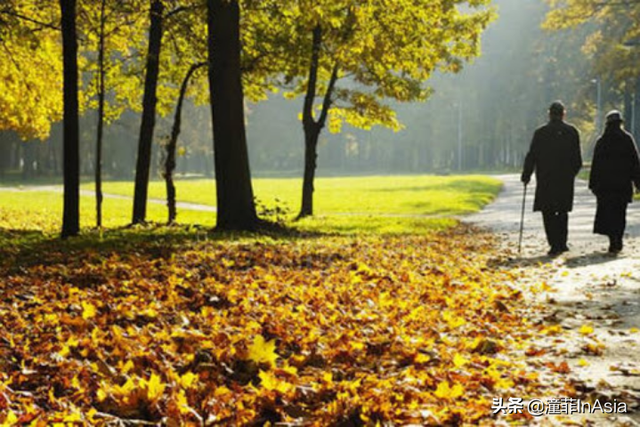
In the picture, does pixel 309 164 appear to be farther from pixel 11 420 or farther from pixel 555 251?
pixel 11 420

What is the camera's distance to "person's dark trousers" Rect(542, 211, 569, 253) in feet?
40.0

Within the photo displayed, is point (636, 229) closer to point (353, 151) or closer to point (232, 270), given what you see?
point (232, 270)

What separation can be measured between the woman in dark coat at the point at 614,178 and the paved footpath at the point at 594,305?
46cm

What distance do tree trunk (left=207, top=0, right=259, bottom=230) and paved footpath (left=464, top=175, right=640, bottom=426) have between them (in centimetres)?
511

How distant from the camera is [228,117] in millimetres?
13898

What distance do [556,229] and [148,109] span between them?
9893 millimetres

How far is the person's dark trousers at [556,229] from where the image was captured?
→ 1219 centimetres

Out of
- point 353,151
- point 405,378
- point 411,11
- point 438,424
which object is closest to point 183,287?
point 405,378

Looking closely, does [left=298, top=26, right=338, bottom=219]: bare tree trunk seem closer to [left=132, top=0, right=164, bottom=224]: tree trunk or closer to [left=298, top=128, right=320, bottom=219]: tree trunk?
[left=298, top=128, right=320, bottom=219]: tree trunk

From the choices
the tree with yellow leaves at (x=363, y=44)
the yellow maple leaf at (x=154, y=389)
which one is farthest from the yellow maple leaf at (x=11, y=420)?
the tree with yellow leaves at (x=363, y=44)

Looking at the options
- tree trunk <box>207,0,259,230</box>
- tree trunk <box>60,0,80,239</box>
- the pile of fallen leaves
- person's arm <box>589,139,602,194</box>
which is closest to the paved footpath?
the pile of fallen leaves

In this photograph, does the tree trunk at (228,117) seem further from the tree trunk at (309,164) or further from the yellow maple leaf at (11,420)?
the yellow maple leaf at (11,420)

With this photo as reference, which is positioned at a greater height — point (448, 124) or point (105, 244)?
point (448, 124)

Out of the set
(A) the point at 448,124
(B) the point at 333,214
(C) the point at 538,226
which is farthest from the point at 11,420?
(A) the point at 448,124
